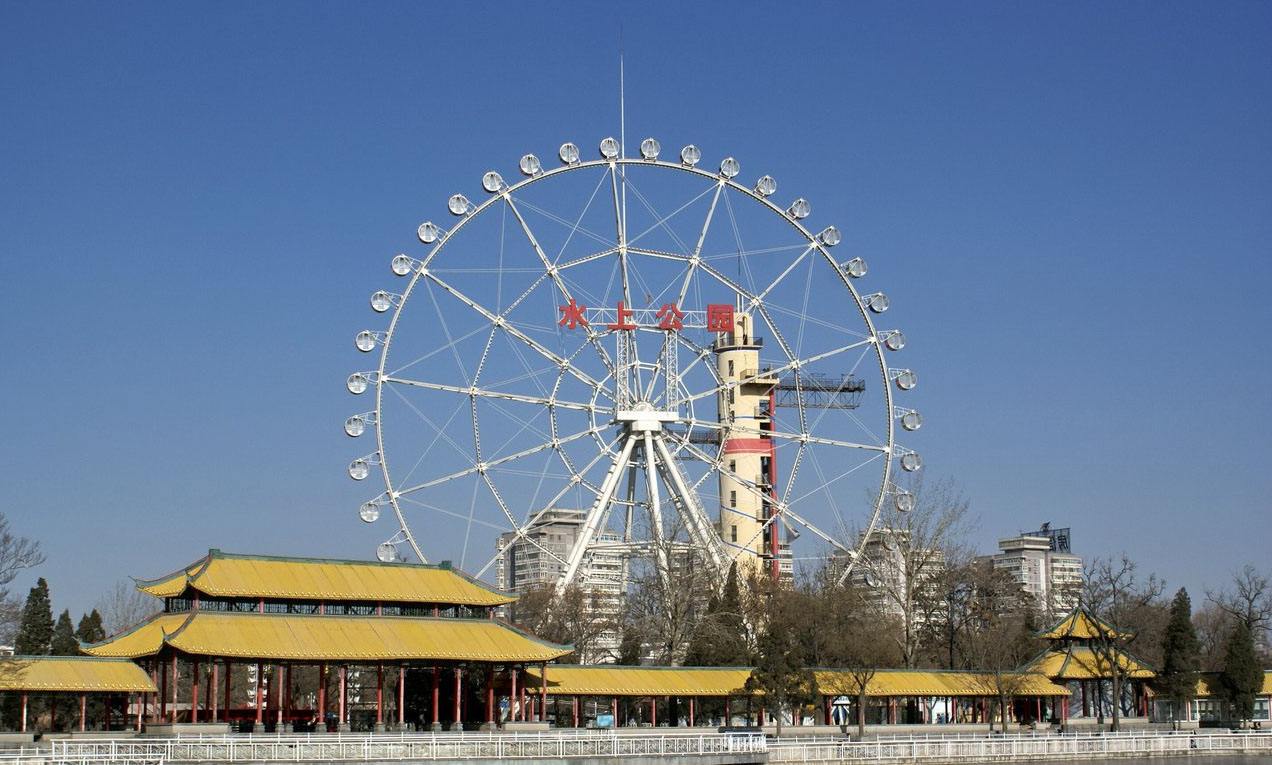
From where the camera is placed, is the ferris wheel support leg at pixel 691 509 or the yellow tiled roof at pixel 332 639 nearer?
the yellow tiled roof at pixel 332 639

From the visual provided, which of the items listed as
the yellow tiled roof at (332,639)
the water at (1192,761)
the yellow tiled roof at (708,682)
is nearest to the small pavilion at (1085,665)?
the yellow tiled roof at (708,682)

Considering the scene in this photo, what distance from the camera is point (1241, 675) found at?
7419cm

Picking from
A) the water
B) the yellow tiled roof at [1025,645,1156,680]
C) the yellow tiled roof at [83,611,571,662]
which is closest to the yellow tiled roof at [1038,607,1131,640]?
the yellow tiled roof at [1025,645,1156,680]

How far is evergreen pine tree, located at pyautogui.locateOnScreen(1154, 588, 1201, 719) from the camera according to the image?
74688 millimetres

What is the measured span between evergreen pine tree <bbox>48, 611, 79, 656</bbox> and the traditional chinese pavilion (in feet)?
59.6

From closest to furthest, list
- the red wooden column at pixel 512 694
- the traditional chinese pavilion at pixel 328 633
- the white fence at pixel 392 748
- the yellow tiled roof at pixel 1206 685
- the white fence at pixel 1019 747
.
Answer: the white fence at pixel 392 748 → the traditional chinese pavilion at pixel 328 633 → the white fence at pixel 1019 747 → the red wooden column at pixel 512 694 → the yellow tiled roof at pixel 1206 685

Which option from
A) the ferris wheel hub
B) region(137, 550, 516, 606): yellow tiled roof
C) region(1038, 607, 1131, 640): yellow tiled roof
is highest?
the ferris wheel hub

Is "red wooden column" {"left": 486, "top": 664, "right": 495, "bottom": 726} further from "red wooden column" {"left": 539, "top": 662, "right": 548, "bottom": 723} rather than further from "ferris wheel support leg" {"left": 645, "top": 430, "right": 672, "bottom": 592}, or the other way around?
"ferris wheel support leg" {"left": 645, "top": 430, "right": 672, "bottom": 592}

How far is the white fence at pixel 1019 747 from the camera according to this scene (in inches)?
2192

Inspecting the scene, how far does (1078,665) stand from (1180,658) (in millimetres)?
→ 4656

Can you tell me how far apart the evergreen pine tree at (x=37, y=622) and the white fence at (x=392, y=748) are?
30.9 m

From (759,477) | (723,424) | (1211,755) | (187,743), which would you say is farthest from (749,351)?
(187,743)

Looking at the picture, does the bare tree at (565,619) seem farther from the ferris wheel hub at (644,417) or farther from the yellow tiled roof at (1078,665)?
the yellow tiled roof at (1078,665)

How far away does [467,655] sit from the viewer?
179ft
